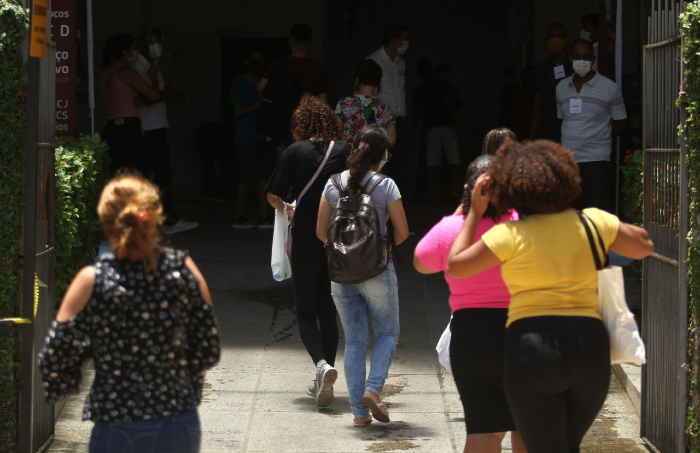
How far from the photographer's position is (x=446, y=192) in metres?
14.8

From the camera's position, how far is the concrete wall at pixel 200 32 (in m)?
13.9

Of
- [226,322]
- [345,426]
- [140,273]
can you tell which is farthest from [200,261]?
[140,273]

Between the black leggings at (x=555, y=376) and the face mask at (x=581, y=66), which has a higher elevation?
the face mask at (x=581, y=66)

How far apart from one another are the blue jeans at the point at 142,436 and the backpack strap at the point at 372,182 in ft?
8.01

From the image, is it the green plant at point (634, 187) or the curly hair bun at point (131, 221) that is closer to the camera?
the curly hair bun at point (131, 221)

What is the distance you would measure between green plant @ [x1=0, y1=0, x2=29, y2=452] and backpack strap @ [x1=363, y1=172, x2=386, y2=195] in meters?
1.74

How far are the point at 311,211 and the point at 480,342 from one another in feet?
6.92

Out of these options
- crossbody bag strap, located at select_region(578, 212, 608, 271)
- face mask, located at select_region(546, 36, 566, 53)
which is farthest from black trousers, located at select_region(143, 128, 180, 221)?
crossbody bag strap, located at select_region(578, 212, 608, 271)

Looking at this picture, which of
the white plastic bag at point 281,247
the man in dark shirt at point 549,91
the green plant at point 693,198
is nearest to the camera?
the green plant at point 693,198

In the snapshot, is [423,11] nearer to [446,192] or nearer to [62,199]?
[446,192]

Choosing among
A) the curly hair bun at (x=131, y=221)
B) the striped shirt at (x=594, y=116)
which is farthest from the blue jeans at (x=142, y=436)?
the striped shirt at (x=594, y=116)

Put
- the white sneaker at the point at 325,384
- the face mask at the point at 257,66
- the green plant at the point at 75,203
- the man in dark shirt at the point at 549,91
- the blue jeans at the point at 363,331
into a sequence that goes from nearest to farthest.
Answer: the blue jeans at the point at 363,331 < the white sneaker at the point at 325,384 < the green plant at the point at 75,203 < the man in dark shirt at the point at 549,91 < the face mask at the point at 257,66

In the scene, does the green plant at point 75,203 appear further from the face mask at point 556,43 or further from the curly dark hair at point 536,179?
the face mask at point 556,43

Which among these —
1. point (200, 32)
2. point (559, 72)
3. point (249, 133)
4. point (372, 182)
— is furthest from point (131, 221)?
point (200, 32)
